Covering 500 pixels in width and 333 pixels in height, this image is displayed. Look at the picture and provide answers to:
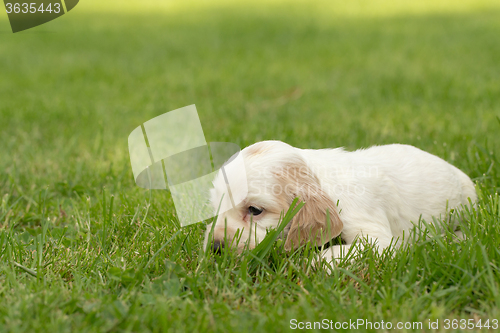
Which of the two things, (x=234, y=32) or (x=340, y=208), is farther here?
(x=234, y=32)

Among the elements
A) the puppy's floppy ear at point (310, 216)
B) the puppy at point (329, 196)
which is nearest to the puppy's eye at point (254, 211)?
the puppy at point (329, 196)

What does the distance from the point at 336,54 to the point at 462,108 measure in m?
4.47

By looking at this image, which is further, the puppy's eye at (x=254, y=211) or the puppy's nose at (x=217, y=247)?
the puppy's eye at (x=254, y=211)

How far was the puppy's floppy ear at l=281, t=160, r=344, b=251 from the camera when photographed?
103 inches

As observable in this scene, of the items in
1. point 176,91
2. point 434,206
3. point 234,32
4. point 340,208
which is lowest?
point 434,206

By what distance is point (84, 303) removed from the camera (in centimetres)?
213

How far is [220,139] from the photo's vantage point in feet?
16.3

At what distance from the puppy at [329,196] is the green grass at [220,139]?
17cm

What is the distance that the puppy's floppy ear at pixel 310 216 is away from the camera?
2.62 m

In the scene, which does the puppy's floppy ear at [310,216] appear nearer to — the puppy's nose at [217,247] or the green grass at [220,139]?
the green grass at [220,139]

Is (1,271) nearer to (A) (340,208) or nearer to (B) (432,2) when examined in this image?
(A) (340,208)

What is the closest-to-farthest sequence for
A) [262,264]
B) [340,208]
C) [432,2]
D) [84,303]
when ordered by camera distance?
1. [84,303]
2. [262,264]
3. [340,208]
4. [432,2]

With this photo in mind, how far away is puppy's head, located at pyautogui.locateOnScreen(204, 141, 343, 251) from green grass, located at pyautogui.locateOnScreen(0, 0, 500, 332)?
0.45 feet

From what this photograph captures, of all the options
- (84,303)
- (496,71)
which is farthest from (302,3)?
(84,303)
